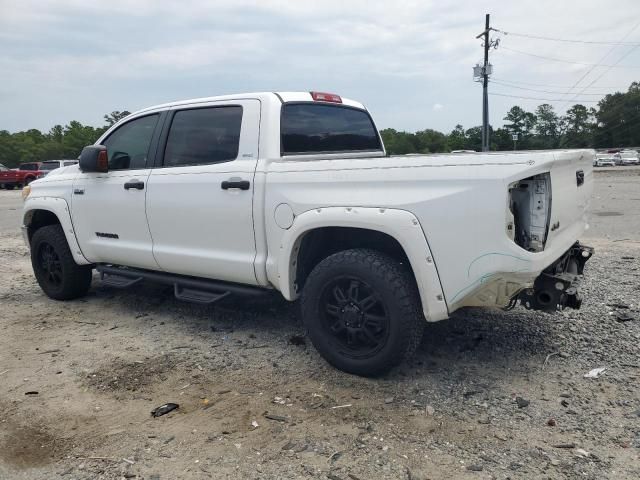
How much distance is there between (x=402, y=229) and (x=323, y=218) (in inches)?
22.1

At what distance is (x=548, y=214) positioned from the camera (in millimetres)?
3039

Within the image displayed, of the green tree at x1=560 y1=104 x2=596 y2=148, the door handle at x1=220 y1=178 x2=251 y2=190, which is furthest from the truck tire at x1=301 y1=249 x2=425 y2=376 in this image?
the green tree at x1=560 y1=104 x2=596 y2=148

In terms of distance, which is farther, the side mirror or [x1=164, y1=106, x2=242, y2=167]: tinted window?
the side mirror

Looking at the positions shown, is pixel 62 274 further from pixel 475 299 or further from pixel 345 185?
pixel 475 299

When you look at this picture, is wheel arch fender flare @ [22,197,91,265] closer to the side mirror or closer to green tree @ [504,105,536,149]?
the side mirror

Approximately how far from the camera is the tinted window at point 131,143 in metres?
4.81

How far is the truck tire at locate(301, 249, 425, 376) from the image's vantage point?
3281mm

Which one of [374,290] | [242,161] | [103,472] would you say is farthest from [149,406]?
[242,161]

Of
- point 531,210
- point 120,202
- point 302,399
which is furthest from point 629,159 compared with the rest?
point 302,399

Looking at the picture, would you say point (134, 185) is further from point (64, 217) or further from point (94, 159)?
point (64, 217)

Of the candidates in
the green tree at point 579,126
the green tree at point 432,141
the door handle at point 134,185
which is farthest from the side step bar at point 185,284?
the green tree at point 579,126

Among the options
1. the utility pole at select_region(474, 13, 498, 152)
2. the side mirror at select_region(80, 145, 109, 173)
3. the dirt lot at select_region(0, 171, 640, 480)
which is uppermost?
the utility pole at select_region(474, 13, 498, 152)

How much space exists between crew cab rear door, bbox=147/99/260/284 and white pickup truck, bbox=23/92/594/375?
14 millimetres

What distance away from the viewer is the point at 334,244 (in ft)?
13.0
